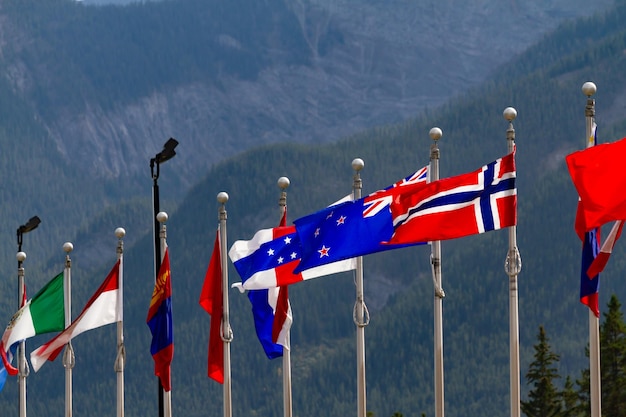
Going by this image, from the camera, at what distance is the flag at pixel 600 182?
39781mm

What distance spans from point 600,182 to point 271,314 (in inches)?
537

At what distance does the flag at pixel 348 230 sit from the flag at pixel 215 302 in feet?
18.0

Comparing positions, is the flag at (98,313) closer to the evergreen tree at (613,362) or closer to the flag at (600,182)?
the flag at (600,182)

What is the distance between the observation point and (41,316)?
58906mm

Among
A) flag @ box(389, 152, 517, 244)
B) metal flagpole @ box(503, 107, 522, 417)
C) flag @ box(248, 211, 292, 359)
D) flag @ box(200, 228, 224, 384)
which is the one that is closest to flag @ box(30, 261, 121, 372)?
flag @ box(200, 228, 224, 384)

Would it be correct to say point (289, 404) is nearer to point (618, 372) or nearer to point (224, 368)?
point (224, 368)

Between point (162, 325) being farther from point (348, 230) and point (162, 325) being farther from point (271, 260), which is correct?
point (348, 230)

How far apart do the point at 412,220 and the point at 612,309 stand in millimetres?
50504

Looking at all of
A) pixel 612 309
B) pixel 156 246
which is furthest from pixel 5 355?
pixel 612 309

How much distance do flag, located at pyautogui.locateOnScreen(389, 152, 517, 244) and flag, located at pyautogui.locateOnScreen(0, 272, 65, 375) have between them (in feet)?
54.5

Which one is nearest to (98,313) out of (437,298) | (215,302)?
(215,302)

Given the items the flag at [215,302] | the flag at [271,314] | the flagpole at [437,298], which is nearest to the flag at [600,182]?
the flagpole at [437,298]

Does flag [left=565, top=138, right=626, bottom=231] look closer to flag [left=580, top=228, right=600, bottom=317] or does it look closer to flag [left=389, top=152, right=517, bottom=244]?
flag [left=580, top=228, right=600, bottom=317]

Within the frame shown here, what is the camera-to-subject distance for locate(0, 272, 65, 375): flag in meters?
58.3
